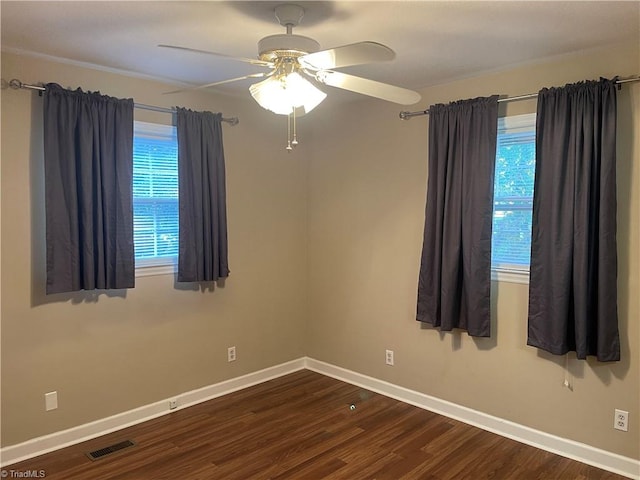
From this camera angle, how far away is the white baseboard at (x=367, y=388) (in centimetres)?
298

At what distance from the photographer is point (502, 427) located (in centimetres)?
340

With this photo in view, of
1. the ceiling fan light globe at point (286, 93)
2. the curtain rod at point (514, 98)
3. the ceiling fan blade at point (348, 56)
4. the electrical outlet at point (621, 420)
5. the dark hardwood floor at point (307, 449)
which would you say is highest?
the curtain rod at point (514, 98)

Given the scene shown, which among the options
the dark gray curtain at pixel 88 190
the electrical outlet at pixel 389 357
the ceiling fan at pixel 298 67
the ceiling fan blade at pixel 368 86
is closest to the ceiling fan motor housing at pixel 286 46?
the ceiling fan at pixel 298 67

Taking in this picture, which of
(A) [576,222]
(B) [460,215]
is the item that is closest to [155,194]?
(B) [460,215]

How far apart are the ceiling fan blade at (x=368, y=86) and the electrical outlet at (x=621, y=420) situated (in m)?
2.21

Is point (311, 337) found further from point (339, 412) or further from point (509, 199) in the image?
point (509, 199)

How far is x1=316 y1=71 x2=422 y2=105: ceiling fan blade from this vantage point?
2.32 meters

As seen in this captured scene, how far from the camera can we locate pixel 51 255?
3.04m

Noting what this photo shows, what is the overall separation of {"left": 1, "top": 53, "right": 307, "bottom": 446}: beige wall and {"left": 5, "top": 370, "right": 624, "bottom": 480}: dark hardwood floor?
316mm

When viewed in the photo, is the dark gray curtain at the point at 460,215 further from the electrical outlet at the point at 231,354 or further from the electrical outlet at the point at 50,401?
the electrical outlet at the point at 50,401

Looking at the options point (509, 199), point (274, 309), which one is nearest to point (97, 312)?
point (274, 309)

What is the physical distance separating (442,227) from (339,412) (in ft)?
5.22

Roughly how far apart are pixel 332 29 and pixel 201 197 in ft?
5.54

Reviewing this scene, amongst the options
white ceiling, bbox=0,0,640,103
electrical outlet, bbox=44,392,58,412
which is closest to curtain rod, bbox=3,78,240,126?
white ceiling, bbox=0,0,640,103
